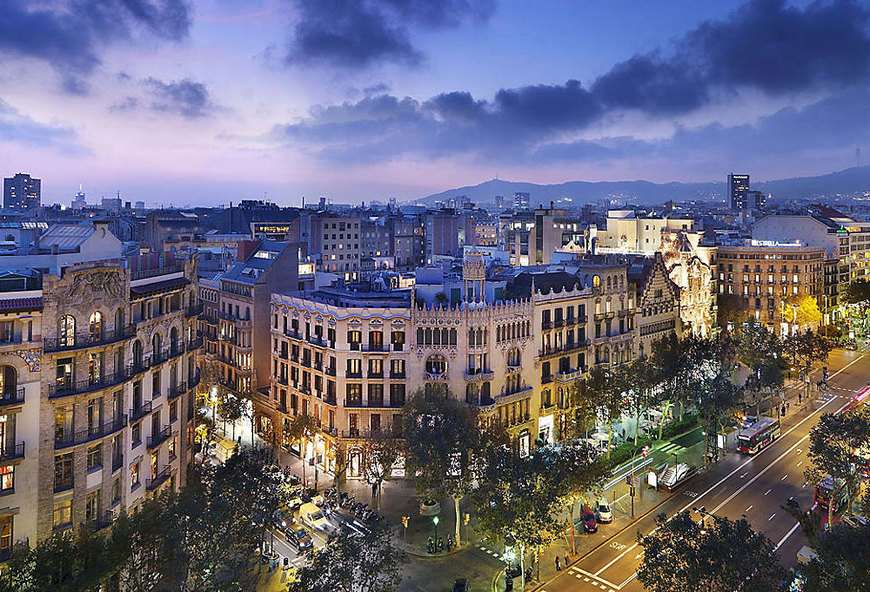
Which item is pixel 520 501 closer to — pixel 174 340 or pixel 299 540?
pixel 299 540

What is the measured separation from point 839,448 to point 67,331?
63.5 meters

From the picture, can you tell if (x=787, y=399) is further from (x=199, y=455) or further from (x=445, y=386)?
(x=199, y=455)

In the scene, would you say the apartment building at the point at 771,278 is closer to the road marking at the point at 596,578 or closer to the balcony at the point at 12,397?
the road marking at the point at 596,578

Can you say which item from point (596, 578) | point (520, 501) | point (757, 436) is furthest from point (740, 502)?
point (520, 501)

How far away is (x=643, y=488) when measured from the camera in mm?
71625

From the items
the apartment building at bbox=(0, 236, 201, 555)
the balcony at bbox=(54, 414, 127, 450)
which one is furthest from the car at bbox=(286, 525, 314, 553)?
the balcony at bbox=(54, 414, 127, 450)

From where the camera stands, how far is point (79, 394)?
46094 millimetres

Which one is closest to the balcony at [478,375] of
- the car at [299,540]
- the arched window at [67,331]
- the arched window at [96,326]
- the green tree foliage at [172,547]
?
the car at [299,540]

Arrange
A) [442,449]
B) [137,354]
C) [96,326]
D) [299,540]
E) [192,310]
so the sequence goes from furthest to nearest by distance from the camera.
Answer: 1. [192,310]
2. [442,449]
3. [299,540]
4. [137,354]
5. [96,326]

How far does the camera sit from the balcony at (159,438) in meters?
55.7

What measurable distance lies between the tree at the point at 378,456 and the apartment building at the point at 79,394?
20.2 m

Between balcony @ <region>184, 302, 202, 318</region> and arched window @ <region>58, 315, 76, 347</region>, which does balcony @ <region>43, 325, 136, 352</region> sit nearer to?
arched window @ <region>58, 315, 76, 347</region>

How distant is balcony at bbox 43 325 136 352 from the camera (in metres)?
45.0

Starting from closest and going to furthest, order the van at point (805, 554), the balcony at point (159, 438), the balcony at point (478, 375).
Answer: the van at point (805, 554)
the balcony at point (159, 438)
the balcony at point (478, 375)
